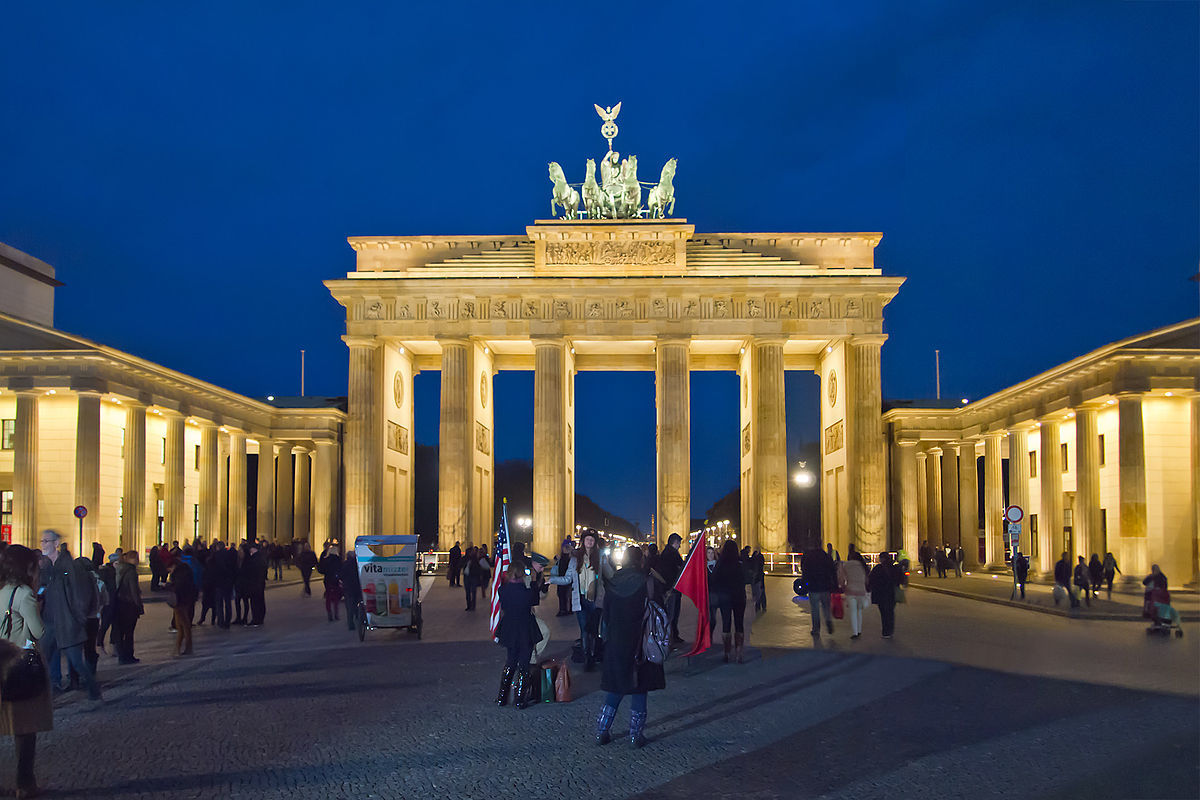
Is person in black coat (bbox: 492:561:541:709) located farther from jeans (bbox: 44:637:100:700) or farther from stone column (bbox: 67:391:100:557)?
stone column (bbox: 67:391:100:557)

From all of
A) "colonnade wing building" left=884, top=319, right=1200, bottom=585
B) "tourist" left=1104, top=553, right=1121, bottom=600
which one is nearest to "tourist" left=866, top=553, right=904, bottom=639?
"tourist" left=1104, top=553, right=1121, bottom=600

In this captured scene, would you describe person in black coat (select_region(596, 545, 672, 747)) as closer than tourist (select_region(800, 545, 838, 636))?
Yes

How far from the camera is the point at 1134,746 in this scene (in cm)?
931

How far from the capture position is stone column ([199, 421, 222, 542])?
46.2 meters

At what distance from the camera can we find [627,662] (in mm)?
9469

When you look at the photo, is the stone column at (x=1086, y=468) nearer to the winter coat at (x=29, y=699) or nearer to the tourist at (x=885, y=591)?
the tourist at (x=885, y=591)

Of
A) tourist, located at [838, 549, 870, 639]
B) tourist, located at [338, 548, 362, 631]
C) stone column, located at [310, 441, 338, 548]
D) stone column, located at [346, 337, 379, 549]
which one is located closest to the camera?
tourist, located at [838, 549, 870, 639]

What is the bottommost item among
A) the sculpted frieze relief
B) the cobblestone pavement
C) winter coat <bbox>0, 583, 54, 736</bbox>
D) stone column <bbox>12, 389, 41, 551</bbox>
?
the cobblestone pavement

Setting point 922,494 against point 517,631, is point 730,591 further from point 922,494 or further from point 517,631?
point 922,494

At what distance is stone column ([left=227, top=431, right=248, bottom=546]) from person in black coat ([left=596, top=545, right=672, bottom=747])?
141 ft

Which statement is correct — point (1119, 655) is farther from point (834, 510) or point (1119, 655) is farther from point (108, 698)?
point (834, 510)

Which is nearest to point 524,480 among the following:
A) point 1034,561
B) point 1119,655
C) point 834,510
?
point 834,510

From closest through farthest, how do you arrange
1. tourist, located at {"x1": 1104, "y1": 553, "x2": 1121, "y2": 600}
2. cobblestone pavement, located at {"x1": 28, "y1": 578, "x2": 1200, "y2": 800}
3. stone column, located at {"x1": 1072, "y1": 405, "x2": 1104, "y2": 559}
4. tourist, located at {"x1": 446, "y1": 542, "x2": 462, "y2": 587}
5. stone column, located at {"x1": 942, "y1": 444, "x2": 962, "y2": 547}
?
1. cobblestone pavement, located at {"x1": 28, "y1": 578, "x2": 1200, "y2": 800}
2. tourist, located at {"x1": 1104, "y1": 553, "x2": 1121, "y2": 600}
3. tourist, located at {"x1": 446, "y1": 542, "x2": 462, "y2": 587}
4. stone column, located at {"x1": 1072, "y1": 405, "x2": 1104, "y2": 559}
5. stone column, located at {"x1": 942, "y1": 444, "x2": 962, "y2": 547}

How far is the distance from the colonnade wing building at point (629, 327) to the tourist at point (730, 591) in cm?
3181
